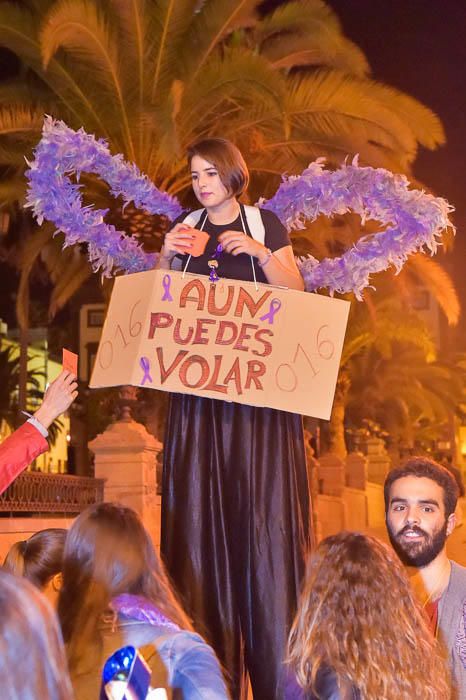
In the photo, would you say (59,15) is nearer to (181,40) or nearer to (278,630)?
(181,40)

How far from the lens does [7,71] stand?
20.3m

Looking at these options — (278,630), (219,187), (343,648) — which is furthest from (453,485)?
(219,187)

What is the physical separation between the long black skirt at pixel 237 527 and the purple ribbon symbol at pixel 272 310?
1.02ft

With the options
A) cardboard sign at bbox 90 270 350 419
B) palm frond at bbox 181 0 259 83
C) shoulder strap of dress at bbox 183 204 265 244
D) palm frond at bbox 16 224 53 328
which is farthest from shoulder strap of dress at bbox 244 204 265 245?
palm frond at bbox 16 224 53 328

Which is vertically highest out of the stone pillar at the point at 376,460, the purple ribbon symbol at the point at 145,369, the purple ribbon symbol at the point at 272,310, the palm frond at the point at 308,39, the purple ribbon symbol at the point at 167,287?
the palm frond at the point at 308,39

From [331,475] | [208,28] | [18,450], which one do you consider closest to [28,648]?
[18,450]

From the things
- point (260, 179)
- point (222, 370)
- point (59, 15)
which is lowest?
point (222, 370)

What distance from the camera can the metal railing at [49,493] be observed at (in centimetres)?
1188

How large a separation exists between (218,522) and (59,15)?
9.33 meters

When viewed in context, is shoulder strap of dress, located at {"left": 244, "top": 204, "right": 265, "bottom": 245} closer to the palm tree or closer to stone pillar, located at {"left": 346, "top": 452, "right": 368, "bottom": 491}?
the palm tree

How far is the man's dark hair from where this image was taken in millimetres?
3295

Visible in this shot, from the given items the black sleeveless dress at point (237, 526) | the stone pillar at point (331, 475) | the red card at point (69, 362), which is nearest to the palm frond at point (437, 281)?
the stone pillar at point (331, 475)

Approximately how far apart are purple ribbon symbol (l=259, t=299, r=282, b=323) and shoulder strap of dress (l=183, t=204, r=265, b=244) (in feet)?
0.82

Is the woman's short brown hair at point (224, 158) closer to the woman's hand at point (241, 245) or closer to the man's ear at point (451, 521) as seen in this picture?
the woman's hand at point (241, 245)
